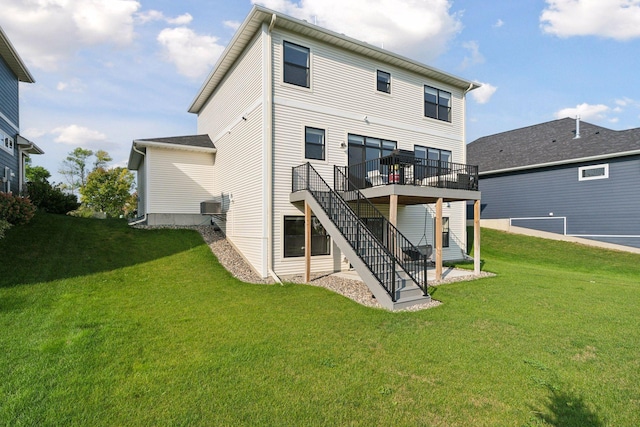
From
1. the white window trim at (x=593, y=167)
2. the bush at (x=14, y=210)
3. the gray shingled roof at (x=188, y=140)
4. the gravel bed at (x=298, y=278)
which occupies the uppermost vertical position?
the gray shingled roof at (x=188, y=140)

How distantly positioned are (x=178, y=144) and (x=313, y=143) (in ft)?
20.6

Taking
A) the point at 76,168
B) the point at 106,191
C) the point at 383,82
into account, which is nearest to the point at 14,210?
the point at 383,82

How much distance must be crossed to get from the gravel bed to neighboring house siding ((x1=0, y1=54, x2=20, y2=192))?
20.4 feet

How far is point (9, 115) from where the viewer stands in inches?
546

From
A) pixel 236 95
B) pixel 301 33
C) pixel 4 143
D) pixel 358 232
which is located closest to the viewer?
pixel 358 232

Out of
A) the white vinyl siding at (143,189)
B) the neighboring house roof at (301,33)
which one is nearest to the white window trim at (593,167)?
the neighboring house roof at (301,33)

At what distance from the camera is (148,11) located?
9.80m

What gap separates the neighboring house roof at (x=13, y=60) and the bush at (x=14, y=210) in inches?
245

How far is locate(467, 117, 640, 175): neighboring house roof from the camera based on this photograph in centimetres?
1624

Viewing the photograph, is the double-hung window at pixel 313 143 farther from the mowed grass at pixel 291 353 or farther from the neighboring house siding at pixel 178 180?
the neighboring house siding at pixel 178 180

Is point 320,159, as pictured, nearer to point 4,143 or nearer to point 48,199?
point 4,143

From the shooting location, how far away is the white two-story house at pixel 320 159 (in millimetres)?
9438

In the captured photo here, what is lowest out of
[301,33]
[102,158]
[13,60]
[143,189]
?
[143,189]

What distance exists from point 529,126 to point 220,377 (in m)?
25.9
